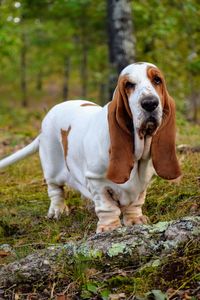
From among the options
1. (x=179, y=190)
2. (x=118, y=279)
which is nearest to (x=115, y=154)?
(x=118, y=279)

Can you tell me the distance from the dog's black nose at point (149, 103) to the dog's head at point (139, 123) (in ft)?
0.04

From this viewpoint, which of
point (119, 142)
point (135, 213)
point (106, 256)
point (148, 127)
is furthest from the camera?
point (135, 213)

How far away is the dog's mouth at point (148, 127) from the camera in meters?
3.33

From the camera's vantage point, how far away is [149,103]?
324 cm

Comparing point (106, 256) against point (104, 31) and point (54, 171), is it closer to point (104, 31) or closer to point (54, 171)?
point (54, 171)

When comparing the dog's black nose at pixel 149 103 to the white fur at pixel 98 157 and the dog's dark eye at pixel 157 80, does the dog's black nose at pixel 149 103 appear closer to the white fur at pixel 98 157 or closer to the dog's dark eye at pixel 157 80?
the white fur at pixel 98 157

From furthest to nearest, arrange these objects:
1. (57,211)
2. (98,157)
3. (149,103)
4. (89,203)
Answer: (89,203), (57,211), (98,157), (149,103)

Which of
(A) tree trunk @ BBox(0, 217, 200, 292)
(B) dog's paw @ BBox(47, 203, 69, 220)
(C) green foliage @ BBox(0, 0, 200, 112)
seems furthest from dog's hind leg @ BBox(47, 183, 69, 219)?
(C) green foliage @ BBox(0, 0, 200, 112)

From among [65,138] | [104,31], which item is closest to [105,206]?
[65,138]

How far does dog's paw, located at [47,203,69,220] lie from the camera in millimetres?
4828

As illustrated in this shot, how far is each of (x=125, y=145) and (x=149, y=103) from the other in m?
0.39

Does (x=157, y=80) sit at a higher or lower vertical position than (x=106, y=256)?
higher

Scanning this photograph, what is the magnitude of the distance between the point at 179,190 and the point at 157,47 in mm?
10294

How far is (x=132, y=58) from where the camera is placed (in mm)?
9352
